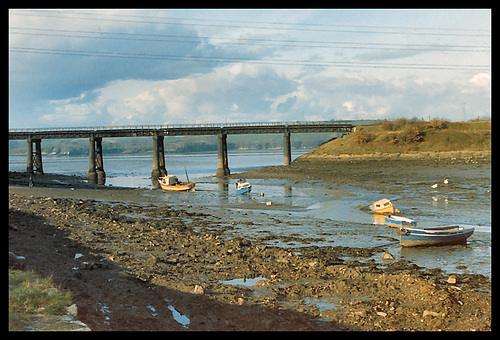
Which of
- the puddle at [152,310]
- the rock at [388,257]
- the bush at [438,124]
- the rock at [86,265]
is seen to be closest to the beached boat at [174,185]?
the rock at [388,257]

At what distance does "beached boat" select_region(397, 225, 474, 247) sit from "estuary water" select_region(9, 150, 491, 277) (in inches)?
16.8

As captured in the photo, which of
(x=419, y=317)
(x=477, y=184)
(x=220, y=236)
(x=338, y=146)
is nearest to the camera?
(x=419, y=317)

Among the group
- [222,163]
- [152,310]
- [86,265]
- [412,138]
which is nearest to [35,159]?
[222,163]

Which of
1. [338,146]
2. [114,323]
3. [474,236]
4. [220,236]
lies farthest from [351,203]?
[338,146]

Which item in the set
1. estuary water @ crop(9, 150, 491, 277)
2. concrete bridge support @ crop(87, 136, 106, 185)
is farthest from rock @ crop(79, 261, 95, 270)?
concrete bridge support @ crop(87, 136, 106, 185)

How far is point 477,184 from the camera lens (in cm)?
5394

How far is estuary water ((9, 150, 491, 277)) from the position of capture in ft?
77.5

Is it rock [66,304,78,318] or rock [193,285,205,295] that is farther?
rock [193,285,205,295]

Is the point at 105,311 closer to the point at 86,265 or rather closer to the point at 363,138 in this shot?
the point at 86,265

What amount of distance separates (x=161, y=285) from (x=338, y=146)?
8317cm

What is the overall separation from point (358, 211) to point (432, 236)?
1480 cm

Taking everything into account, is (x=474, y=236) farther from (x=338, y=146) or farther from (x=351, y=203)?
(x=338, y=146)

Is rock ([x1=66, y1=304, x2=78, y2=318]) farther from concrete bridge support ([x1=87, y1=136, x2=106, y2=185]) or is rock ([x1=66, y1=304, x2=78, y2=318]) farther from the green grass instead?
concrete bridge support ([x1=87, y1=136, x2=106, y2=185])

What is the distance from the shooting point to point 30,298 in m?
12.5
